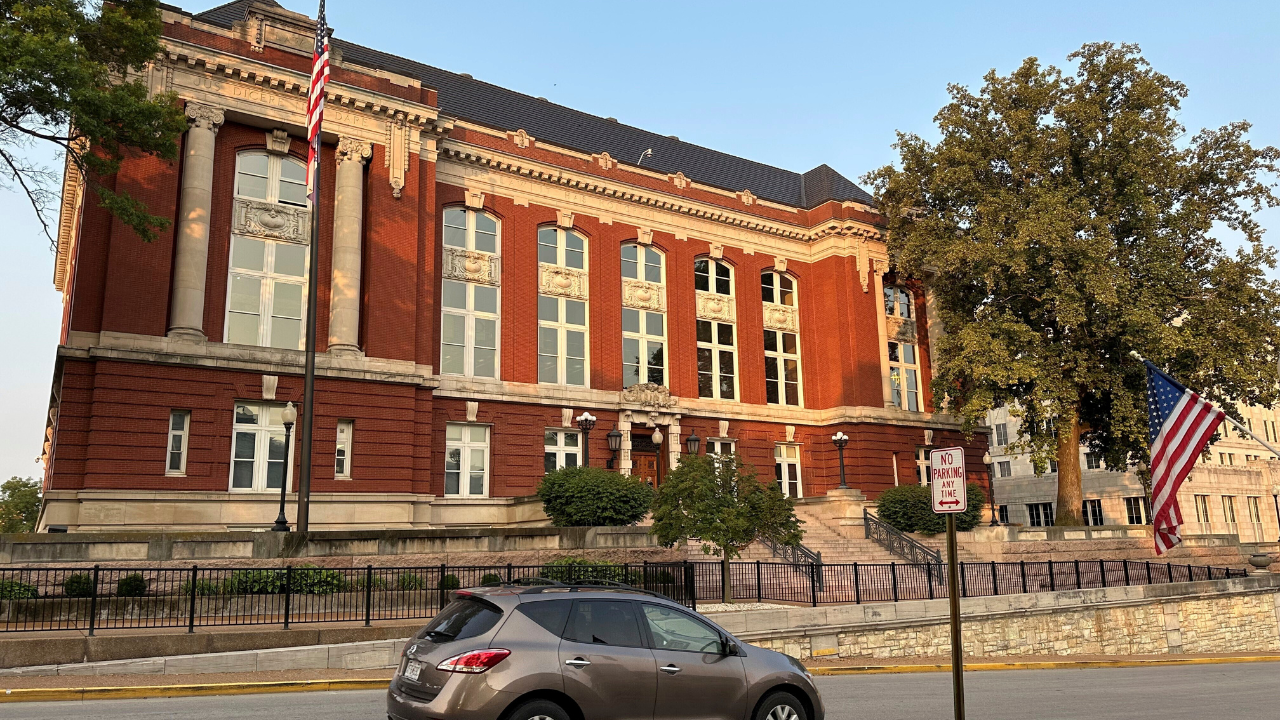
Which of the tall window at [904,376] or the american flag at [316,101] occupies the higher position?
the american flag at [316,101]

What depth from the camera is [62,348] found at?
2519 cm

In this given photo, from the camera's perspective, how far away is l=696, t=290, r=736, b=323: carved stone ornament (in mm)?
40562

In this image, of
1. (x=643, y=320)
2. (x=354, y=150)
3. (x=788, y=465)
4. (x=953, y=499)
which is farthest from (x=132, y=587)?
(x=788, y=465)

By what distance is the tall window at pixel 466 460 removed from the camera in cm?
3234

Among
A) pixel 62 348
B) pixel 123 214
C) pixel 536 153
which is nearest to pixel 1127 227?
pixel 536 153

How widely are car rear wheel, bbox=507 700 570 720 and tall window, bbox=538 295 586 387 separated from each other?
28.3 metres

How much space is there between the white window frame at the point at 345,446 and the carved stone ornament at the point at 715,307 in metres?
17.1

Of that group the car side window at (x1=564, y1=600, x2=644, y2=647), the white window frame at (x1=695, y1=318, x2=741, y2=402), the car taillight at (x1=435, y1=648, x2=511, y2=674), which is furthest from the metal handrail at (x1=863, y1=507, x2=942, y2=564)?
the car taillight at (x1=435, y1=648, x2=511, y2=674)

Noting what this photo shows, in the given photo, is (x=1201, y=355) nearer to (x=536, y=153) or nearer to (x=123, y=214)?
(x=536, y=153)

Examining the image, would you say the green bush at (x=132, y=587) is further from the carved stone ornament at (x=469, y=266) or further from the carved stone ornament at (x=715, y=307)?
the carved stone ornament at (x=715, y=307)

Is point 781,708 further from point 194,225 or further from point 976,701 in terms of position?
point 194,225

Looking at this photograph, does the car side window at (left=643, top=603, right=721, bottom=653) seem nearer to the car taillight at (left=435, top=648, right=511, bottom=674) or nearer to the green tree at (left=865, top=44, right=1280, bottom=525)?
the car taillight at (left=435, top=648, right=511, bottom=674)

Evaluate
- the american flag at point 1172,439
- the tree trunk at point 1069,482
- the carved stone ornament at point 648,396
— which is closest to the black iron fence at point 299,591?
the american flag at point 1172,439

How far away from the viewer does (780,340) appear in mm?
42812
